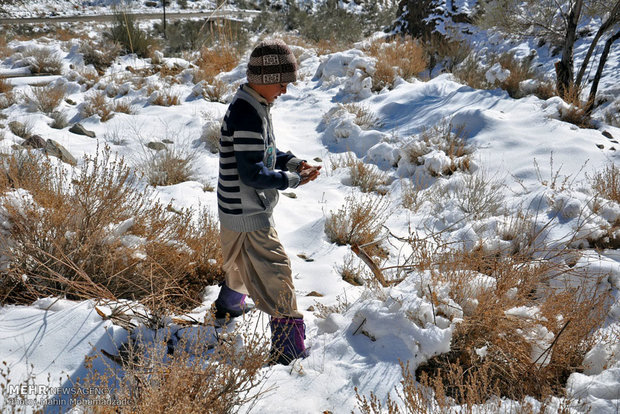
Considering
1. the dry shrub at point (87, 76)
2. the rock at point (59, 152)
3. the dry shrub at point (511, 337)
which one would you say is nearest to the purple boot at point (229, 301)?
the dry shrub at point (511, 337)

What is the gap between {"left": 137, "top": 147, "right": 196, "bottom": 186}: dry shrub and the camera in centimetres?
432

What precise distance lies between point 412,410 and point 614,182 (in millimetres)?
3197

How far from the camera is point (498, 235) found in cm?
335

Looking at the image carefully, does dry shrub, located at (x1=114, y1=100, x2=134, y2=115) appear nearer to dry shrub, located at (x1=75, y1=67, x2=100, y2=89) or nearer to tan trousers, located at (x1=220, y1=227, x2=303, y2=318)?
dry shrub, located at (x1=75, y1=67, x2=100, y2=89)

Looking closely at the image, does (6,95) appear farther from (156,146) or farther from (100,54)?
(156,146)

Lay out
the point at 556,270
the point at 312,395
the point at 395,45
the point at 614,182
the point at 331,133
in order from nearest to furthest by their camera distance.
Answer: the point at 312,395, the point at 556,270, the point at 614,182, the point at 331,133, the point at 395,45

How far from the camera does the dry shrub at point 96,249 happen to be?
225 cm

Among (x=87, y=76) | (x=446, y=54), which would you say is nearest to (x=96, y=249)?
(x=87, y=76)

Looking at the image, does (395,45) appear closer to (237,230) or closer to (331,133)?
(331,133)

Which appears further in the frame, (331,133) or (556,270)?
(331,133)

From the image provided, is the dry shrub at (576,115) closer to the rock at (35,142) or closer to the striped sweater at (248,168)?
the striped sweater at (248,168)

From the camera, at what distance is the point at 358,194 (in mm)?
4559

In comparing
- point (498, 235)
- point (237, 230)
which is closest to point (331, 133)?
point (498, 235)

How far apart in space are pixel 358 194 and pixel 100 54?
7.13 m
